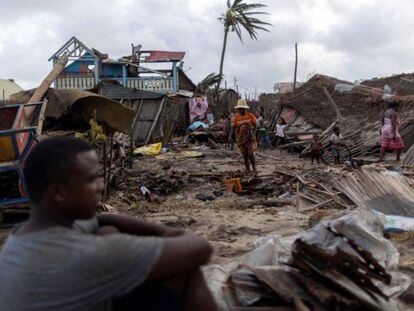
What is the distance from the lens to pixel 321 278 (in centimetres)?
266

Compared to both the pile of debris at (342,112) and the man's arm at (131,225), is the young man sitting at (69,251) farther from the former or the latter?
the pile of debris at (342,112)

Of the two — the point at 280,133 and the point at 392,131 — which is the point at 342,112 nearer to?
the point at 280,133

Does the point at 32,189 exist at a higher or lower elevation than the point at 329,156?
higher

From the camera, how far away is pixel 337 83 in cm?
1838

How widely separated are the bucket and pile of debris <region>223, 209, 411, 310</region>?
541cm

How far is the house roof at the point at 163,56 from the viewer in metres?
23.8

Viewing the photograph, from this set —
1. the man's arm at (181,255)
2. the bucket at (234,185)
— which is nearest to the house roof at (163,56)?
the bucket at (234,185)

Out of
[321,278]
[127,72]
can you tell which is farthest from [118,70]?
[321,278]

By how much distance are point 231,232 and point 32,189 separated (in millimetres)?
3869

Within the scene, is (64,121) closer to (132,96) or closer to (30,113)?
(30,113)

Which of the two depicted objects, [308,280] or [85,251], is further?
[308,280]

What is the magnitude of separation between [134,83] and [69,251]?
22.0 metres

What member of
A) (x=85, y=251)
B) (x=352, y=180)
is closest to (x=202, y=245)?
(x=85, y=251)

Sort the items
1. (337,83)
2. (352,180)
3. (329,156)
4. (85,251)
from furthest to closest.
Answer: (337,83)
(329,156)
(352,180)
(85,251)
